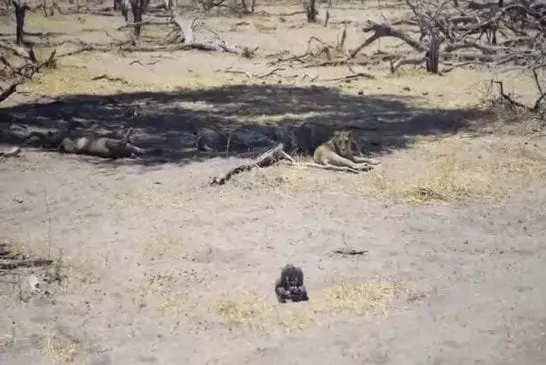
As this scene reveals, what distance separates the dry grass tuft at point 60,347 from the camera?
4.81 m

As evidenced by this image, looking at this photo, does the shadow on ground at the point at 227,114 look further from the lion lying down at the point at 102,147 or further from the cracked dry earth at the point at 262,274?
the cracked dry earth at the point at 262,274

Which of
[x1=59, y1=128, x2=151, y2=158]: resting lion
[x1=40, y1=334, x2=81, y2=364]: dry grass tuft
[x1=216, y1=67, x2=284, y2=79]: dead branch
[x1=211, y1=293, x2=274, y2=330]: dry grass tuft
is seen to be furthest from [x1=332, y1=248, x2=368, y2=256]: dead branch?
[x1=216, y1=67, x2=284, y2=79]: dead branch

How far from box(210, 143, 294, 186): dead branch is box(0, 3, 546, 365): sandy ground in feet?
0.43

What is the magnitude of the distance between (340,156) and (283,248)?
9.09 ft

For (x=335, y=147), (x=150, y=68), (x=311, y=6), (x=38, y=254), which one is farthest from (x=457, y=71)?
(x=38, y=254)

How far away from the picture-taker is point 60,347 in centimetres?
494

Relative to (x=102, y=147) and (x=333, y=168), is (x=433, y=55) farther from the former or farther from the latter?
(x=102, y=147)

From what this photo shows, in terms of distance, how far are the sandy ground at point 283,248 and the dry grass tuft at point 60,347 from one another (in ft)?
0.05

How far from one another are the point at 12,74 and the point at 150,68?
10.7ft

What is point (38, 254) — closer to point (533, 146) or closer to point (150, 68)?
point (533, 146)

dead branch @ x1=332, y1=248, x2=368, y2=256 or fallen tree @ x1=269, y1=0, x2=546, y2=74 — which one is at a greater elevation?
fallen tree @ x1=269, y1=0, x2=546, y2=74

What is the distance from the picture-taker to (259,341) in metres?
5.04

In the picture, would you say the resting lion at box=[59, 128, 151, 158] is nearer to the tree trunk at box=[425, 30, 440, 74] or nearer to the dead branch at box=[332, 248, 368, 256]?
the dead branch at box=[332, 248, 368, 256]

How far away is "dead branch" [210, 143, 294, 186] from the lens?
8.70 meters
